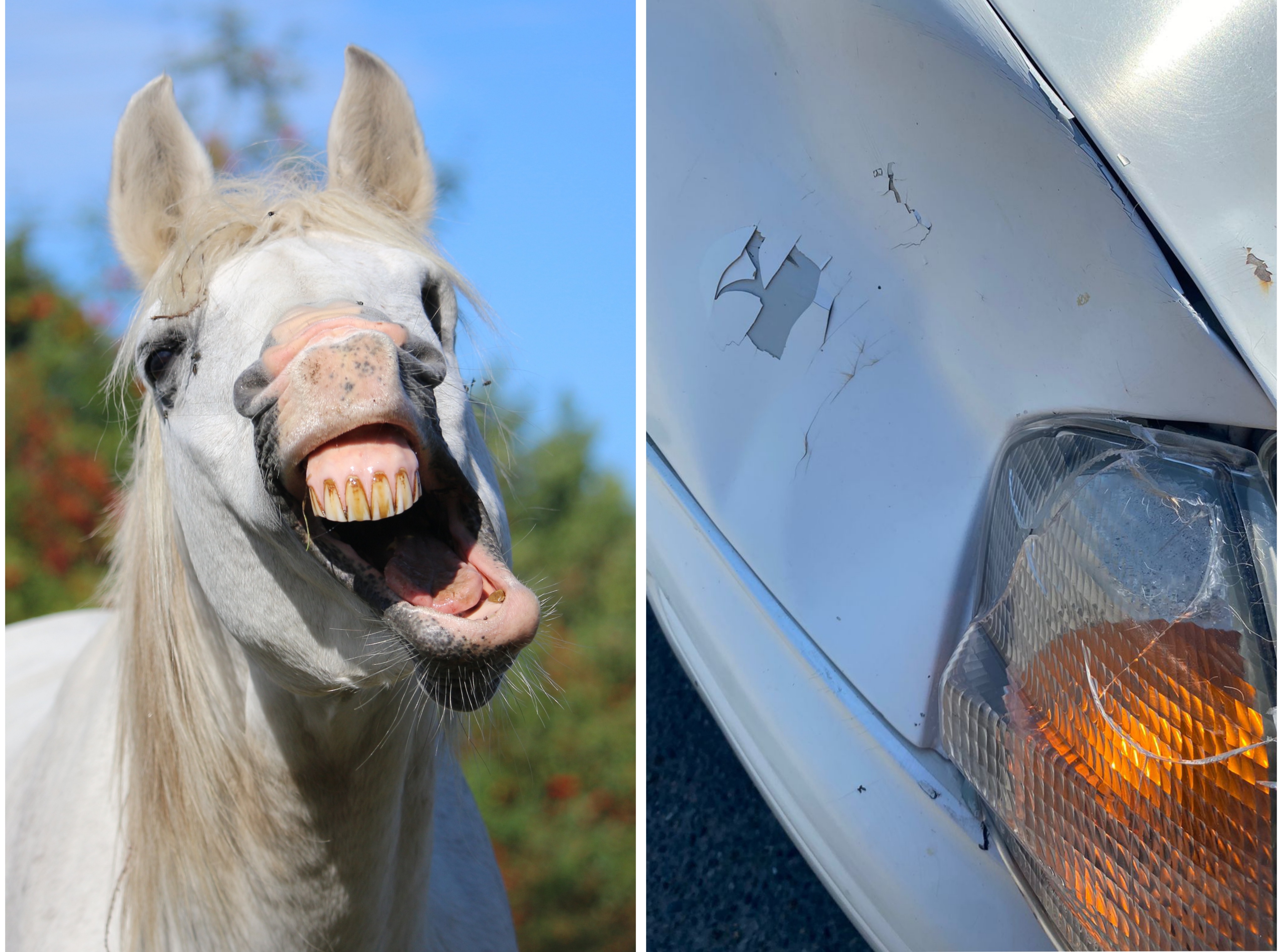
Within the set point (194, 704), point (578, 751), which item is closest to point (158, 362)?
point (194, 704)

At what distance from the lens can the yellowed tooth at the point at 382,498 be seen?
71 centimetres

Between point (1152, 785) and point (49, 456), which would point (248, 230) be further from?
point (49, 456)

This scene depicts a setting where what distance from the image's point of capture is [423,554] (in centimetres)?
81

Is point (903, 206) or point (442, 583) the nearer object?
point (442, 583)

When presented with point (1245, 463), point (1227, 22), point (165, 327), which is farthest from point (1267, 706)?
point (165, 327)

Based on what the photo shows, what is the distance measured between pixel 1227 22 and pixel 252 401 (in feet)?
2.92

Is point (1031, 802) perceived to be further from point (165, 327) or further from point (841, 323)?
point (165, 327)

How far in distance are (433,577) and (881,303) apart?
585 millimetres

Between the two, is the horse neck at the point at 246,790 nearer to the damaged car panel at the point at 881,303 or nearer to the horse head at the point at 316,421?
the horse head at the point at 316,421

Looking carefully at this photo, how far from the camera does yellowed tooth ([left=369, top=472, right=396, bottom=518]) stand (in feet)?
2.33

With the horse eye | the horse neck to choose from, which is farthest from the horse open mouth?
the horse eye

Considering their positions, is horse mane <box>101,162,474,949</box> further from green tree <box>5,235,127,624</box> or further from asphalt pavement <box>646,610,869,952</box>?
green tree <box>5,235,127,624</box>

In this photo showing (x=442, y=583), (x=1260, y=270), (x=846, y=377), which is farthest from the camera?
(x=846, y=377)

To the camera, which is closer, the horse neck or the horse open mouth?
the horse open mouth
